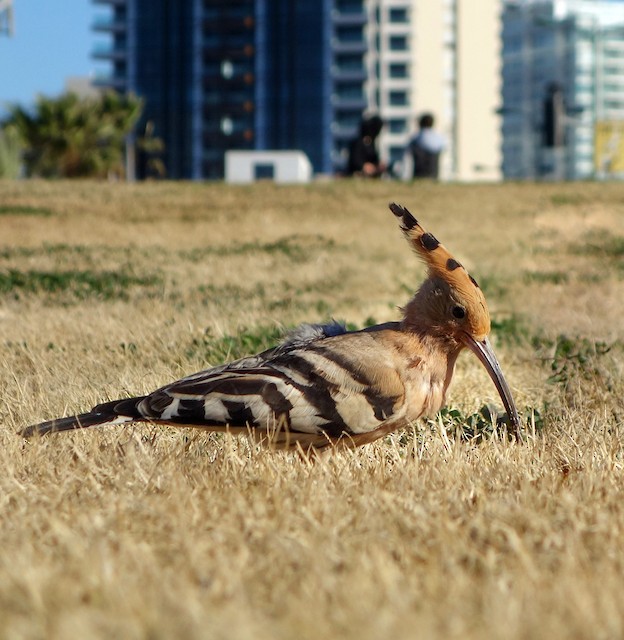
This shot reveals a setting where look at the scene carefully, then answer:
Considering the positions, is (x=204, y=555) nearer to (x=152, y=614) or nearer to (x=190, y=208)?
(x=152, y=614)

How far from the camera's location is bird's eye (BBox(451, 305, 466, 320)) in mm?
3770

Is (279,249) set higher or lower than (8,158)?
lower

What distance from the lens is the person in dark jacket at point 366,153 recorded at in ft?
85.8

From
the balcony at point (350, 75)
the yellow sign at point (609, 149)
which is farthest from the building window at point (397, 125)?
the yellow sign at point (609, 149)

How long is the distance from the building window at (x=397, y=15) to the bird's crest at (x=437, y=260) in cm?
10726

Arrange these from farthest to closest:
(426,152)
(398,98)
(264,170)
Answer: (398,98)
(264,170)
(426,152)

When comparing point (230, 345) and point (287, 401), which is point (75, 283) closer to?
point (230, 345)

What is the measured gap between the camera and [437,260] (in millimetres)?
3785

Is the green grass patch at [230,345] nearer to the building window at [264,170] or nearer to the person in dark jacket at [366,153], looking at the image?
the person in dark jacket at [366,153]

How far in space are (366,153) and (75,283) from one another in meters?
17.8

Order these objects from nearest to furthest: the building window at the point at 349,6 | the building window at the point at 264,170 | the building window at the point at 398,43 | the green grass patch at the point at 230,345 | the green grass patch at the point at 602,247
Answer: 1. the green grass patch at the point at 230,345
2. the green grass patch at the point at 602,247
3. the building window at the point at 264,170
4. the building window at the point at 349,6
5. the building window at the point at 398,43

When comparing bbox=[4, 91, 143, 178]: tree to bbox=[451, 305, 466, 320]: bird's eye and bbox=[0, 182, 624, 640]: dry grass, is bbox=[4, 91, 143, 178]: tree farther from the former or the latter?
bbox=[451, 305, 466, 320]: bird's eye

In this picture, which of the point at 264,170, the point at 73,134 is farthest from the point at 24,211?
the point at 73,134

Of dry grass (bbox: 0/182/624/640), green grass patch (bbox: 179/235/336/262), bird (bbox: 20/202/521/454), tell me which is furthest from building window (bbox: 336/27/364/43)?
bird (bbox: 20/202/521/454)
